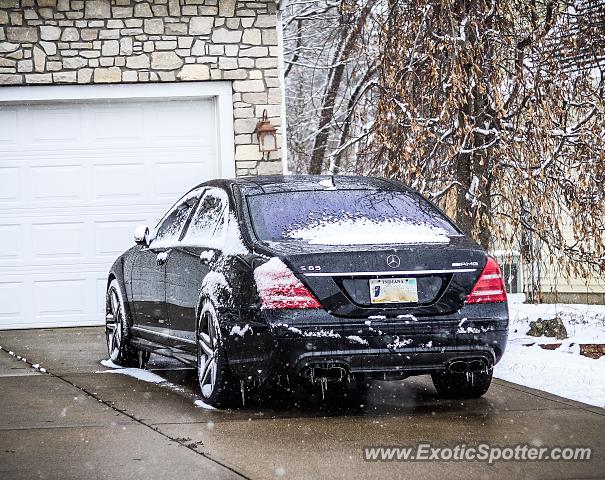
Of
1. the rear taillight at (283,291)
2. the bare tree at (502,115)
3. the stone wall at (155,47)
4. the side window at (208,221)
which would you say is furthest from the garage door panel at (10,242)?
the rear taillight at (283,291)

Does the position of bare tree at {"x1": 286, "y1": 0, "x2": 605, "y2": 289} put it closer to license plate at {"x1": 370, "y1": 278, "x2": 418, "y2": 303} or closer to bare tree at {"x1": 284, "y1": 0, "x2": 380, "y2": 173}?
license plate at {"x1": 370, "y1": 278, "x2": 418, "y2": 303}

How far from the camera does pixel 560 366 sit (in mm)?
8641

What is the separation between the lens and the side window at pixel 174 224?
28.2 ft

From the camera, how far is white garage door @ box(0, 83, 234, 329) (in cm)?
1342

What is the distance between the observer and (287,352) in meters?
6.53

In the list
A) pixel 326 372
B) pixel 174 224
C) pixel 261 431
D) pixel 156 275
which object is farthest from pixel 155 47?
pixel 261 431

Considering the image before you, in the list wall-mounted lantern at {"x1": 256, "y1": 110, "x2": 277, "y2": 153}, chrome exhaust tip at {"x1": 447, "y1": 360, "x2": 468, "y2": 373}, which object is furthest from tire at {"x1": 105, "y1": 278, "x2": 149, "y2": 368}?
wall-mounted lantern at {"x1": 256, "y1": 110, "x2": 277, "y2": 153}

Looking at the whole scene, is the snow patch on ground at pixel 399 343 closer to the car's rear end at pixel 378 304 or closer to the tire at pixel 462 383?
the car's rear end at pixel 378 304

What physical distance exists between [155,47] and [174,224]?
510 cm

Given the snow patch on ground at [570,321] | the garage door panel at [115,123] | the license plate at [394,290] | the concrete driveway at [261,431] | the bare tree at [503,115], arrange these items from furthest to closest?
the garage door panel at [115,123] < the snow patch on ground at [570,321] < the bare tree at [503,115] < the license plate at [394,290] < the concrete driveway at [261,431]

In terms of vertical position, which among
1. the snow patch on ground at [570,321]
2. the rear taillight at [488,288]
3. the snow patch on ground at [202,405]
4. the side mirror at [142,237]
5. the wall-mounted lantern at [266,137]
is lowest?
the snow patch on ground at [570,321]

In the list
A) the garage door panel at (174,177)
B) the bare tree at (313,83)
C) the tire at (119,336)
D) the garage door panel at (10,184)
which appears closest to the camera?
the tire at (119,336)

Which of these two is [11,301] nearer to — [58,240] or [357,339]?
[58,240]

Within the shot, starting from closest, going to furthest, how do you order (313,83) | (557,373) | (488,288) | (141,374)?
(488,288) < (557,373) < (141,374) < (313,83)
